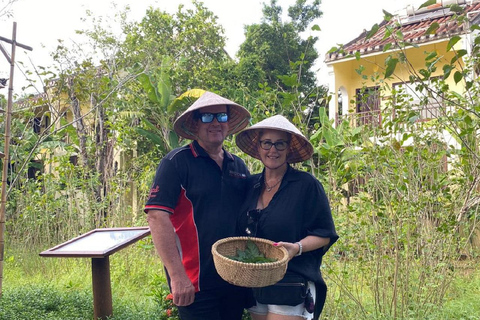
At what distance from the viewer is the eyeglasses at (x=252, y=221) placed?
2.84 meters

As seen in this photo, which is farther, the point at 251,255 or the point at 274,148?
the point at 274,148

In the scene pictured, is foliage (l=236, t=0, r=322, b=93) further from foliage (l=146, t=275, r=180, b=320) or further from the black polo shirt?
the black polo shirt

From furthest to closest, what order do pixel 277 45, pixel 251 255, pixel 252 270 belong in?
1. pixel 277 45
2. pixel 251 255
3. pixel 252 270

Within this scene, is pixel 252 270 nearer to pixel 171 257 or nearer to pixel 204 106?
pixel 171 257

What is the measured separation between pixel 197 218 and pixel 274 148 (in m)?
0.60

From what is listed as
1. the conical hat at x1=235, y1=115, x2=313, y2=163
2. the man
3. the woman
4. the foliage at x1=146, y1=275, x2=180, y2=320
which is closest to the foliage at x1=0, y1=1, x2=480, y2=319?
the foliage at x1=146, y1=275, x2=180, y2=320

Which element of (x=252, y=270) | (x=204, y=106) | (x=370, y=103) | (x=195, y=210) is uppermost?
(x=370, y=103)

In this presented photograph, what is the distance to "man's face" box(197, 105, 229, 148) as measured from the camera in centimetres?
303

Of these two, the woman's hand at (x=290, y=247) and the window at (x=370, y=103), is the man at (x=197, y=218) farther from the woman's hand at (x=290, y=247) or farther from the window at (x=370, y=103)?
the window at (x=370, y=103)

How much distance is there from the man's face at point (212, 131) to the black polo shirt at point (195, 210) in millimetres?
160

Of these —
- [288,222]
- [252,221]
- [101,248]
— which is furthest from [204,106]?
[101,248]

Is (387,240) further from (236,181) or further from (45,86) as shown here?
(45,86)

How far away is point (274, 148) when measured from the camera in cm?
291

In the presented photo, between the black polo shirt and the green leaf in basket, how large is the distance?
20cm
